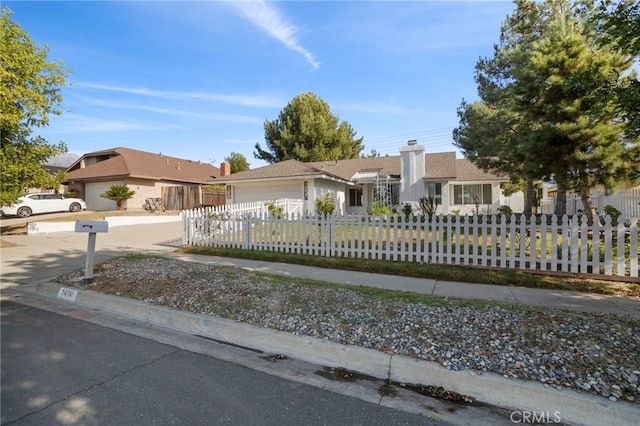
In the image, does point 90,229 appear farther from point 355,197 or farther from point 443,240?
point 355,197

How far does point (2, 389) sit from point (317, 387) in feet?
9.44

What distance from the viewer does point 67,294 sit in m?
5.97

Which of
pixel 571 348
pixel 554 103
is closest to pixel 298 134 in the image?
pixel 554 103

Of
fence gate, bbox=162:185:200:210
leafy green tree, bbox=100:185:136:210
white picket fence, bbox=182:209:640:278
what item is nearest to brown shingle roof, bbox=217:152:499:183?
fence gate, bbox=162:185:200:210

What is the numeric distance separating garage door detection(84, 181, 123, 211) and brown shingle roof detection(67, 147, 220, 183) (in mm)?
657

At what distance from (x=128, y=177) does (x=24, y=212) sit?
6.77 m

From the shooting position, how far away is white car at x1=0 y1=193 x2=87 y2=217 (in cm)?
2192

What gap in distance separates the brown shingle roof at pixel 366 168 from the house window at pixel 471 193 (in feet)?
2.26

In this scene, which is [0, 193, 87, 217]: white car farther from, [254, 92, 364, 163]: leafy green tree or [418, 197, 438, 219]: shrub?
[418, 197, 438, 219]: shrub

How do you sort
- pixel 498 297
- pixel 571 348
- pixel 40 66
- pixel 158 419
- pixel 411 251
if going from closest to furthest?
pixel 158 419, pixel 571 348, pixel 498 297, pixel 411 251, pixel 40 66

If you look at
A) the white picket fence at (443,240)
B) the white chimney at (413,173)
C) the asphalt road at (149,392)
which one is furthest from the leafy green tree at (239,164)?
the asphalt road at (149,392)

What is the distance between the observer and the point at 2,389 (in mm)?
3006

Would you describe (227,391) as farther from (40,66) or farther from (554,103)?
(40,66)

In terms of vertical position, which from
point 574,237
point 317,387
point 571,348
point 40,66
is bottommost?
point 317,387
